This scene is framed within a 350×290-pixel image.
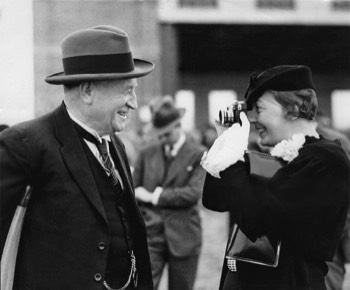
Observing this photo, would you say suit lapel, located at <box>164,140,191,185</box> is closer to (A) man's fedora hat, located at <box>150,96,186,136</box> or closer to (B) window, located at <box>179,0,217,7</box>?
(A) man's fedora hat, located at <box>150,96,186,136</box>

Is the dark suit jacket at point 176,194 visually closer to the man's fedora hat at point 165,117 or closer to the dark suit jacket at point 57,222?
the man's fedora hat at point 165,117

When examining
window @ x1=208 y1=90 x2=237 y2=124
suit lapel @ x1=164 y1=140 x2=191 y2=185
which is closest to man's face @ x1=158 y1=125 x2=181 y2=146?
suit lapel @ x1=164 y1=140 x2=191 y2=185

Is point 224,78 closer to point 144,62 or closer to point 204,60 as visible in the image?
point 204,60

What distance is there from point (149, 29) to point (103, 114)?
48.7 ft

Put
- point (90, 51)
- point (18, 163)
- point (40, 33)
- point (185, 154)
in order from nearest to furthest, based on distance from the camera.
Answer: point (18, 163)
point (90, 51)
point (185, 154)
point (40, 33)

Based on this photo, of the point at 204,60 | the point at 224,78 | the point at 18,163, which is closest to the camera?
the point at 18,163

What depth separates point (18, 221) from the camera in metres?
2.99

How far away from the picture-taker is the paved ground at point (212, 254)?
307 inches

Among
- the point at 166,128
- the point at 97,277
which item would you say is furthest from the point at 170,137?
the point at 97,277

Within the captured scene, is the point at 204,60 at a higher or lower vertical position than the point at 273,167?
lower

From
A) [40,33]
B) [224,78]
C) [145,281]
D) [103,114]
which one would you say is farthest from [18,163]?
[224,78]

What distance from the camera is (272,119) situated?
3424 mm

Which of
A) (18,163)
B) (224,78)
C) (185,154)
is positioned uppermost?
(18,163)

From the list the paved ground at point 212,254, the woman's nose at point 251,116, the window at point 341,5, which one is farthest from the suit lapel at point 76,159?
the window at point 341,5
